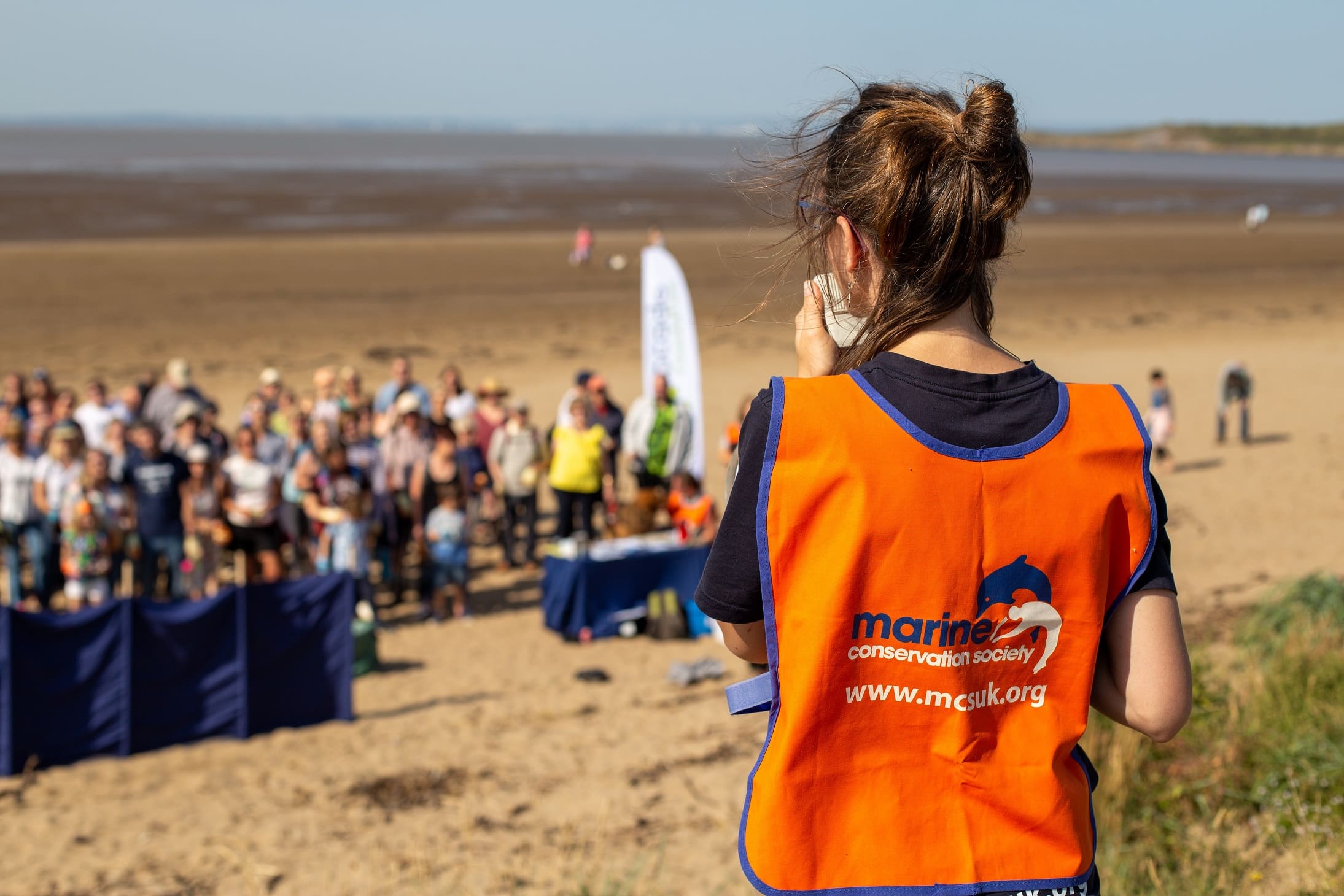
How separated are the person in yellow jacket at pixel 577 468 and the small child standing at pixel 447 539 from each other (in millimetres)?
1394

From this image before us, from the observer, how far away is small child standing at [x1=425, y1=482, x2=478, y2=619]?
436 inches

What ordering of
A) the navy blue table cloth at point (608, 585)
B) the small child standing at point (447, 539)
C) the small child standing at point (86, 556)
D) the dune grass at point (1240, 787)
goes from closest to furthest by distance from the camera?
the dune grass at point (1240, 787)
the small child standing at point (86, 556)
the navy blue table cloth at point (608, 585)
the small child standing at point (447, 539)

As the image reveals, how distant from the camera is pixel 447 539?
11.1m

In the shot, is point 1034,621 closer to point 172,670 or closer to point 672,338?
point 172,670

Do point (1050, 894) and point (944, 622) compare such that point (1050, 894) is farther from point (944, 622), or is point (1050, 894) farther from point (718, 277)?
point (718, 277)

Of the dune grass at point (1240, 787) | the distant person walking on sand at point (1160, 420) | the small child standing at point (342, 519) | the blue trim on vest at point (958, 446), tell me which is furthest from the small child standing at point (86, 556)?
the distant person walking on sand at point (1160, 420)

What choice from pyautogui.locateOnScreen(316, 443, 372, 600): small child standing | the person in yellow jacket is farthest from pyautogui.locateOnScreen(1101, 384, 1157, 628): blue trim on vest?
the person in yellow jacket

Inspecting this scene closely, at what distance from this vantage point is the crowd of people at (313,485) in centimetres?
1020

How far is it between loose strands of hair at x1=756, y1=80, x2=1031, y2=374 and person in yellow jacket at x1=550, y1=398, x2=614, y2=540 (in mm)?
10462

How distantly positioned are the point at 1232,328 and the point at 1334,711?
25.8 metres

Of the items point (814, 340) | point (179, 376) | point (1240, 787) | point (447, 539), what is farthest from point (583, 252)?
point (814, 340)

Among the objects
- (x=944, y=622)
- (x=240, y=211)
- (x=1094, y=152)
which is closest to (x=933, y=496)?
(x=944, y=622)

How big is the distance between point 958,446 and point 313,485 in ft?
32.1

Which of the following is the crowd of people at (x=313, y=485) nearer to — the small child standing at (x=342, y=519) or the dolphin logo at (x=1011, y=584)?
the small child standing at (x=342, y=519)
